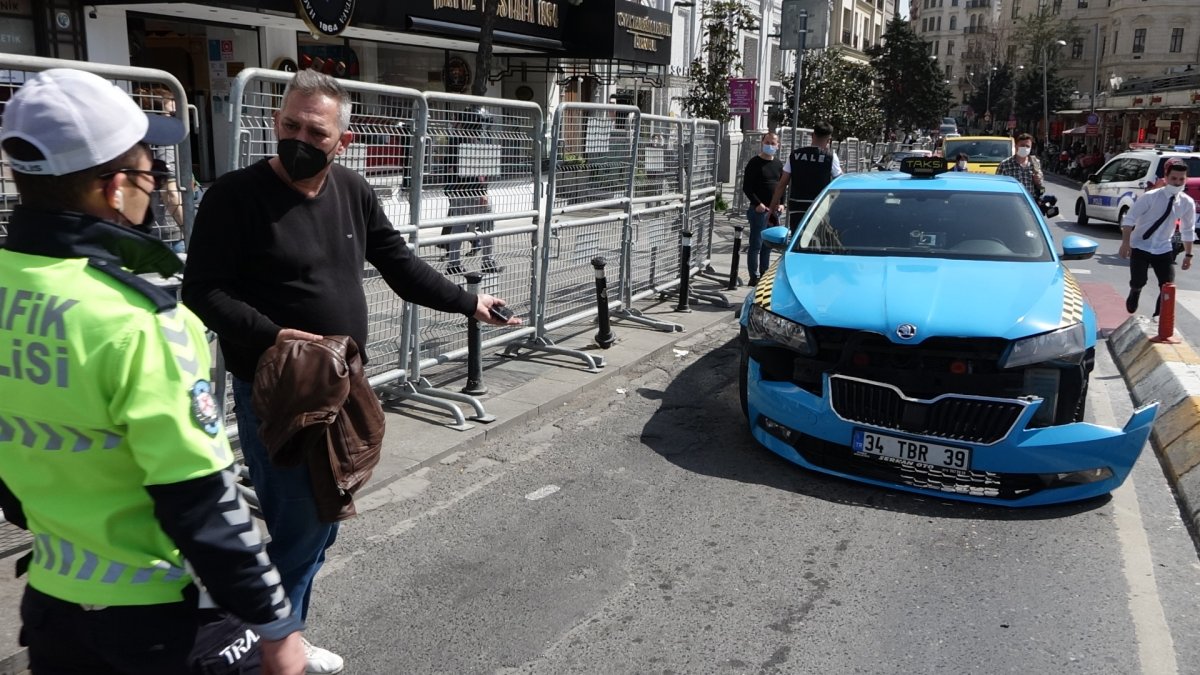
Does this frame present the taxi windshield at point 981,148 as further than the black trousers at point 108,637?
Yes

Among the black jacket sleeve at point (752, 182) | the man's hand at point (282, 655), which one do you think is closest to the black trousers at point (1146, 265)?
the black jacket sleeve at point (752, 182)

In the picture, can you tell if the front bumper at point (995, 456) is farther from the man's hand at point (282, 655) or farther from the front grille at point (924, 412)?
the man's hand at point (282, 655)

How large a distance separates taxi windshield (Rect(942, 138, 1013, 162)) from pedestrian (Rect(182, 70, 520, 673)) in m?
23.0

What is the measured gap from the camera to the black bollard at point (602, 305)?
774 centimetres

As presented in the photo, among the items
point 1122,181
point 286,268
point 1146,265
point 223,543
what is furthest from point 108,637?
point 1122,181

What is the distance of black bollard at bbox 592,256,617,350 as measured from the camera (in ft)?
25.4

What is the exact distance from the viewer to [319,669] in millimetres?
3346

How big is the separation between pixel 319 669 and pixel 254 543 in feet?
5.99

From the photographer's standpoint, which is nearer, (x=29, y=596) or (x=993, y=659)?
(x=29, y=596)

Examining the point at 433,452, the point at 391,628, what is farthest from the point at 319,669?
the point at 433,452

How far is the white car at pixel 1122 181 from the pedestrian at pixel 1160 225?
9.54 meters

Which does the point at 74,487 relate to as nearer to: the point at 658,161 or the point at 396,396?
the point at 396,396

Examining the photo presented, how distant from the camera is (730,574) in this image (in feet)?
14.0

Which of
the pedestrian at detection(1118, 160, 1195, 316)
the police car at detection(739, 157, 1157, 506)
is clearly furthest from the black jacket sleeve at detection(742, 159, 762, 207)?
the police car at detection(739, 157, 1157, 506)
